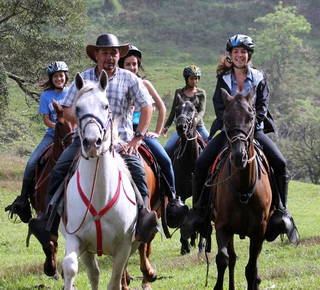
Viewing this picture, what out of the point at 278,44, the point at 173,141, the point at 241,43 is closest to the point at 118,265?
the point at 241,43

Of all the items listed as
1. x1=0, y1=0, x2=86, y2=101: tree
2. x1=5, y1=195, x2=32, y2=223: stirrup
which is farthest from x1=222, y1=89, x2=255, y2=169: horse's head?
x1=0, y1=0, x2=86, y2=101: tree

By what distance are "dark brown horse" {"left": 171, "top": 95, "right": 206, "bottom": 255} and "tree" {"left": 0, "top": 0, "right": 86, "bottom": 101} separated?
12.7m

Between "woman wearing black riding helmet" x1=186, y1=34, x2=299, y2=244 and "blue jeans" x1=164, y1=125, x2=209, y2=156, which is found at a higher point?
"woman wearing black riding helmet" x1=186, y1=34, x2=299, y2=244

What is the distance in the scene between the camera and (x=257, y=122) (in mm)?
8273

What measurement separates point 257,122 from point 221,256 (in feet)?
5.91

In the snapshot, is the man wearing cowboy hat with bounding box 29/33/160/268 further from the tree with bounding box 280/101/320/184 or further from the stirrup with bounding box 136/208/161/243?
the tree with bounding box 280/101/320/184

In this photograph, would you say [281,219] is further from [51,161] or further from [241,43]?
[51,161]

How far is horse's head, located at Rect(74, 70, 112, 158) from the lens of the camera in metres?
5.63

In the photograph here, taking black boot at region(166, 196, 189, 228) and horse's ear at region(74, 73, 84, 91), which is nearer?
horse's ear at region(74, 73, 84, 91)

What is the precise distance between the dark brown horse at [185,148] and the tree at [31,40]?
12709 millimetres

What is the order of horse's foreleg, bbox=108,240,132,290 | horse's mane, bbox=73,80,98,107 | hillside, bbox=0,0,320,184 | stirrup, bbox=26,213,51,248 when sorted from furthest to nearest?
hillside, bbox=0,0,320,184 < stirrup, bbox=26,213,51,248 < horse's foreleg, bbox=108,240,132,290 < horse's mane, bbox=73,80,98,107

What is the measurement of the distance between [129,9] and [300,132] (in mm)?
46897

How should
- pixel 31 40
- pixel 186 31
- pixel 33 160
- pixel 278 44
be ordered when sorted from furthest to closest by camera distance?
pixel 186 31 → pixel 278 44 → pixel 31 40 → pixel 33 160

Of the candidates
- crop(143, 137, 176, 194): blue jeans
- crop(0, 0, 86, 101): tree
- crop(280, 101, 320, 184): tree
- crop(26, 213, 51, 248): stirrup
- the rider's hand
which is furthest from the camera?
crop(280, 101, 320, 184): tree
